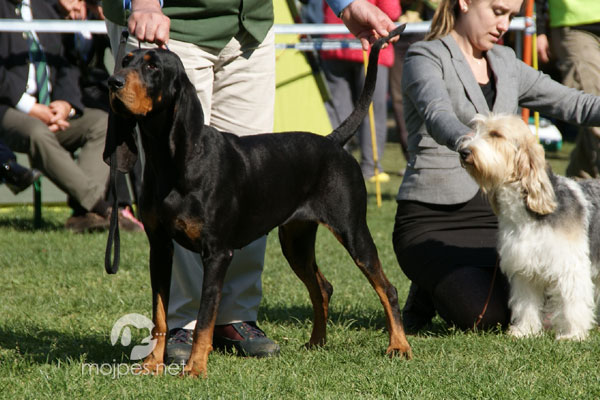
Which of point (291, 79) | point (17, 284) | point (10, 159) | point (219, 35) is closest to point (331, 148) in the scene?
point (219, 35)

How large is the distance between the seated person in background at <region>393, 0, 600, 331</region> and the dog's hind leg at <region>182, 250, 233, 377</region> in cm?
158

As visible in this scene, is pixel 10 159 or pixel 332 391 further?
pixel 10 159

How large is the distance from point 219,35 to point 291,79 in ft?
21.5

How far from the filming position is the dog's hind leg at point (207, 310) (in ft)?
11.1

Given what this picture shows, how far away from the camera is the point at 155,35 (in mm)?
3260

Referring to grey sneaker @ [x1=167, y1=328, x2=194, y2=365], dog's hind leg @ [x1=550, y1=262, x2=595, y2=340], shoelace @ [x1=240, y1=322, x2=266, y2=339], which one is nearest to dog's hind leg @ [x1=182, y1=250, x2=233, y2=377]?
grey sneaker @ [x1=167, y1=328, x2=194, y2=365]

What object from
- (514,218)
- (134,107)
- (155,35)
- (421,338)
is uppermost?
(155,35)

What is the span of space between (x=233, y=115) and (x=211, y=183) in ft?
2.66

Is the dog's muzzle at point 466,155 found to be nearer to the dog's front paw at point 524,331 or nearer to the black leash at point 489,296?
the black leash at point 489,296

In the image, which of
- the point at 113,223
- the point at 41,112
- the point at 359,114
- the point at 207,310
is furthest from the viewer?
the point at 41,112

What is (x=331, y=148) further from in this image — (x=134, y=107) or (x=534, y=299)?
(x=534, y=299)

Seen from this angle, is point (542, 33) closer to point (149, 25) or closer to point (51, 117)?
point (51, 117)

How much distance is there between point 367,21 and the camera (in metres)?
4.05

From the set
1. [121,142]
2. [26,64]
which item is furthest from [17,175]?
[121,142]
